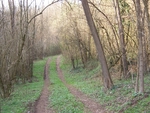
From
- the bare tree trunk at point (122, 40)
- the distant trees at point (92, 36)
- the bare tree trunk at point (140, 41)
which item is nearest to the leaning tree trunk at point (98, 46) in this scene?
the distant trees at point (92, 36)

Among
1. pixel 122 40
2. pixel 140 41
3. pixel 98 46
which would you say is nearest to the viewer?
pixel 140 41

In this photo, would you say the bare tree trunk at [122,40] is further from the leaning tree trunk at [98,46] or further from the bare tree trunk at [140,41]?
the bare tree trunk at [140,41]

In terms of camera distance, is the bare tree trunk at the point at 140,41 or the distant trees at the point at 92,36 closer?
the bare tree trunk at the point at 140,41

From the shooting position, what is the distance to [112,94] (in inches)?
486

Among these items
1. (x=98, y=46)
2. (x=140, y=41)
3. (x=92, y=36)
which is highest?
(x=92, y=36)

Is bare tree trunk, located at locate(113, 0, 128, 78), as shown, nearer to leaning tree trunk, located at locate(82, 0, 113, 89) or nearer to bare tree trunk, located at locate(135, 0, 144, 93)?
leaning tree trunk, located at locate(82, 0, 113, 89)

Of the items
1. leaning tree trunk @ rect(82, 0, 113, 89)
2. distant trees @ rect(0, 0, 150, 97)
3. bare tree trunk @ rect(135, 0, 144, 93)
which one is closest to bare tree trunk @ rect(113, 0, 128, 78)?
distant trees @ rect(0, 0, 150, 97)

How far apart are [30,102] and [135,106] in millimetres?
6465

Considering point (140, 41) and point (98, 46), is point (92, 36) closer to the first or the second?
point (98, 46)

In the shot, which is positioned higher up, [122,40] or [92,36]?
[92,36]

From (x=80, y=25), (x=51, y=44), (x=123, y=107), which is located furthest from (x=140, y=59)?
(x=51, y=44)

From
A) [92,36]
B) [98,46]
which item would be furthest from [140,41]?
[92,36]

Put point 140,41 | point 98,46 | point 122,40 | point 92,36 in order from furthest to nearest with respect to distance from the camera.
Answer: point 92,36 → point 122,40 → point 98,46 → point 140,41

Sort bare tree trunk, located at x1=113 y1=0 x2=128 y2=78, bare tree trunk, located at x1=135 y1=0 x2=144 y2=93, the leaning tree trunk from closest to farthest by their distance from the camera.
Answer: bare tree trunk, located at x1=135 y1=0 x2=144 y2=93 < the leaning tree trunk < bare tree trunk, located at x1=113 y1=0 x2=128 y2=78
